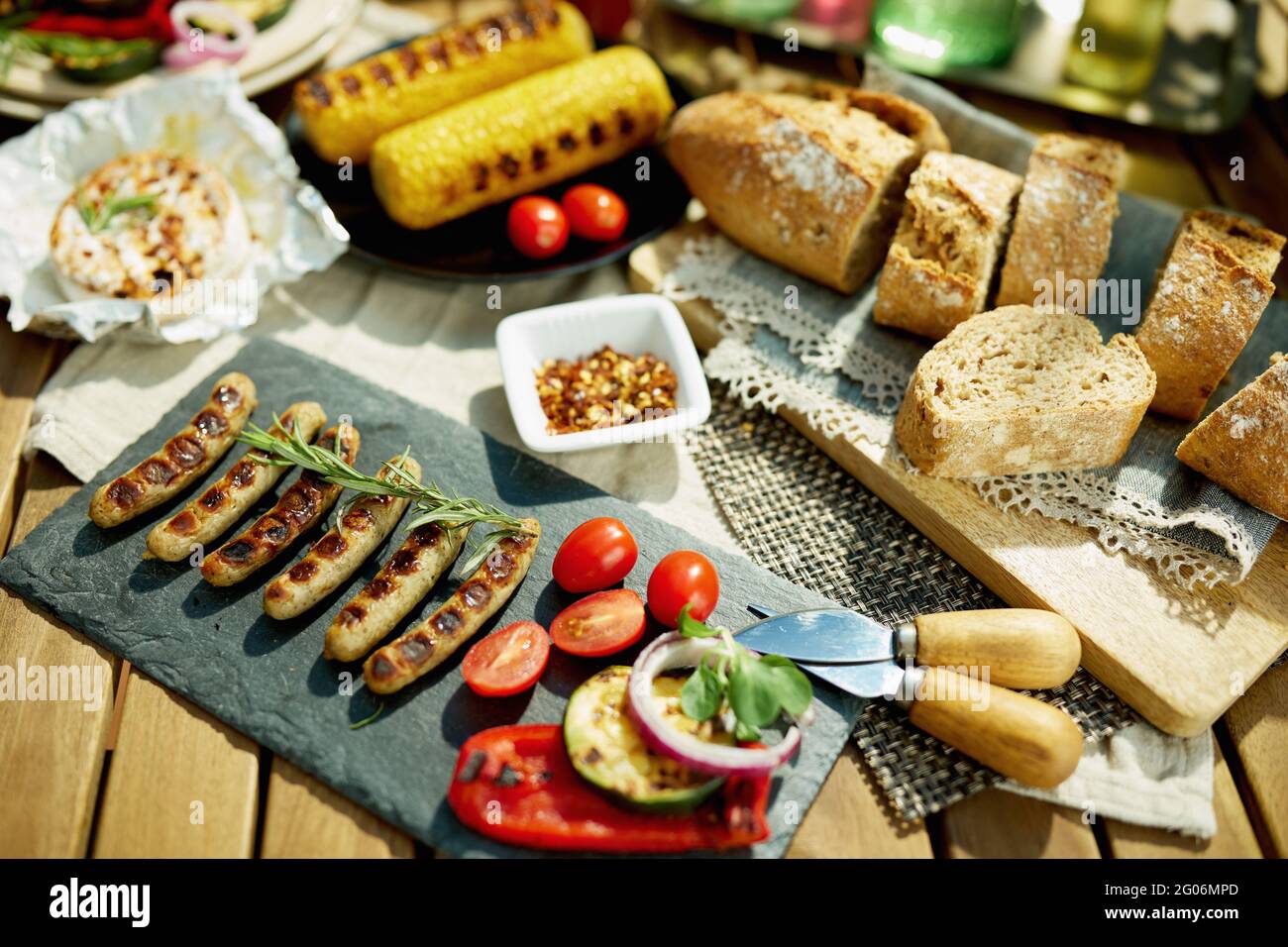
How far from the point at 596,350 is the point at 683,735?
1.68m

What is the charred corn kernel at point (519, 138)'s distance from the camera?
3.91 m

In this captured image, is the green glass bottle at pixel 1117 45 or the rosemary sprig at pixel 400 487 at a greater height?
the green glass bottle at pixel 1117 45

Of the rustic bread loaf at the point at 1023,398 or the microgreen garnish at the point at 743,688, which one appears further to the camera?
the rustic bread loaf at the point at 1023,398

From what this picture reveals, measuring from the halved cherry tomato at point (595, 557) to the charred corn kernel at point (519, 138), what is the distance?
176 cm

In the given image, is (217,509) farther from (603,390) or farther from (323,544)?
(603,390)

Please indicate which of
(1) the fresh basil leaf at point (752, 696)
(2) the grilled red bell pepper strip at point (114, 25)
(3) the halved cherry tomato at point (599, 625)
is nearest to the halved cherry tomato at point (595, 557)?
(3) the halved cherry tomato at point (599, 625)

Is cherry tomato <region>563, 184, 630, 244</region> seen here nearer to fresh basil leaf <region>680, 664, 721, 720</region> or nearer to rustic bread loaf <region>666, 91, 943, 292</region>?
rustic bread loaf <region>666, 91, 943, 292</region>

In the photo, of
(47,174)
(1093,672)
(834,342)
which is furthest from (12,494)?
(1093,672)

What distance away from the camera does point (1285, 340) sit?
360 centimetres

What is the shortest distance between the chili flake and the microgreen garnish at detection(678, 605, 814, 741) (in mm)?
1024

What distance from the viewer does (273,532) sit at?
2.92 meters

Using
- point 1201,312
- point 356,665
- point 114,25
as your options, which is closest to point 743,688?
point 356,665

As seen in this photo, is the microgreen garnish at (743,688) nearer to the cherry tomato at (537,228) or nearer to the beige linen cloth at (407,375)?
the beige linen cloth at (407,375)

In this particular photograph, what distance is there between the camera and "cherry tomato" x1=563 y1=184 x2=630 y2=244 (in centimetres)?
396
